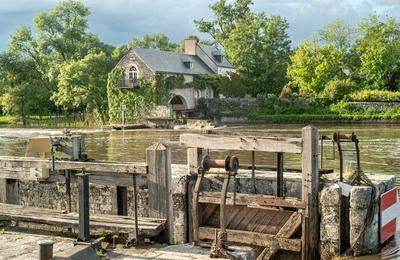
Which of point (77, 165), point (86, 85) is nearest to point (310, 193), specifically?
point (77, 165)

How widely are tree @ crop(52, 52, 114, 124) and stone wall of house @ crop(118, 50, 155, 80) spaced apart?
14.7 ft

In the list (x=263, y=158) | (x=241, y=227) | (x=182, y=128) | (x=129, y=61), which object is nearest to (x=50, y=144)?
(x=241, y=227)

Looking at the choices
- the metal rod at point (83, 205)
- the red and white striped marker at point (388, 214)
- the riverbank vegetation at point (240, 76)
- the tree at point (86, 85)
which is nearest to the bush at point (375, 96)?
the riverbank vegetation at point (240, 76)

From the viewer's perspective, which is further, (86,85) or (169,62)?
(86,85)

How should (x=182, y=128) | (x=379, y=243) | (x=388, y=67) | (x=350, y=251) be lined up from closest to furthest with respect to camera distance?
(x=350, y=251)
(x=379, y=243)
(x=182, y=128)
(x=388, y=67)

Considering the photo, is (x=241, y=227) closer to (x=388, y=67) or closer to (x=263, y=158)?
(x=263, y=158)

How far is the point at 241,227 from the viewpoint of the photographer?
34.4ft

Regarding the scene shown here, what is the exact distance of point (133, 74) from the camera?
2356 inches

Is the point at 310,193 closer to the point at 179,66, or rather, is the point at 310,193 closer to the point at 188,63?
the point at 179,66

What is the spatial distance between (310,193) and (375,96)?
54152 mm

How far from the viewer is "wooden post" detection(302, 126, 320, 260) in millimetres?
9430

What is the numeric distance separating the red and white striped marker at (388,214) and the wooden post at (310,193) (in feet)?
4.70

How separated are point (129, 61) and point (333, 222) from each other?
5171 cm

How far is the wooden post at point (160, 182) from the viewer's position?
369 inches
